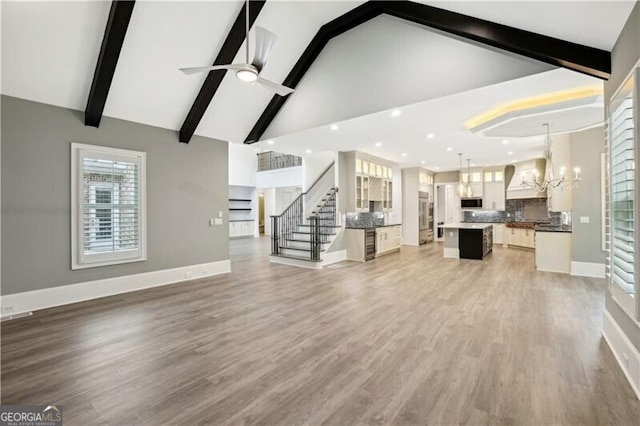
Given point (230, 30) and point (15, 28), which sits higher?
point (230, 30)

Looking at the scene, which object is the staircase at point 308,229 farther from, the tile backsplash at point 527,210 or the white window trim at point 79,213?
the tile backsplash at point 527,210

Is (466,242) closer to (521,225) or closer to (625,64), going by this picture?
(521,225)

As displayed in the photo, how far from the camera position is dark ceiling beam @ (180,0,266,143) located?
4242 millimetres

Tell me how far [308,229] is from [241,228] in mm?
6557

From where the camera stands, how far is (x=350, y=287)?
206 inches

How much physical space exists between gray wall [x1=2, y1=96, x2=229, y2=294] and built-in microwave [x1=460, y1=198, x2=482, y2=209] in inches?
397

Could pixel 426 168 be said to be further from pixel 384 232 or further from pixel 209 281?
pixel 209 281

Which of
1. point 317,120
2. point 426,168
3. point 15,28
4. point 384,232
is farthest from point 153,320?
point 426,168

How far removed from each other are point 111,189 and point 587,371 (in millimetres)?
6712

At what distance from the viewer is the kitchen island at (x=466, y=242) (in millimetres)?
7871

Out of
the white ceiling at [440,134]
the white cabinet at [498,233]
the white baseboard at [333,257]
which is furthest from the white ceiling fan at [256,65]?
the white cabinet at [498,233]

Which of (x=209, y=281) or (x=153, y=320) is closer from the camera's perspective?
(x=153, y=320)

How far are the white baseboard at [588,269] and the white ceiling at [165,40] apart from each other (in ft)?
14.2

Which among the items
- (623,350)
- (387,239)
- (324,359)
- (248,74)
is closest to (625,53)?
(623,350)
